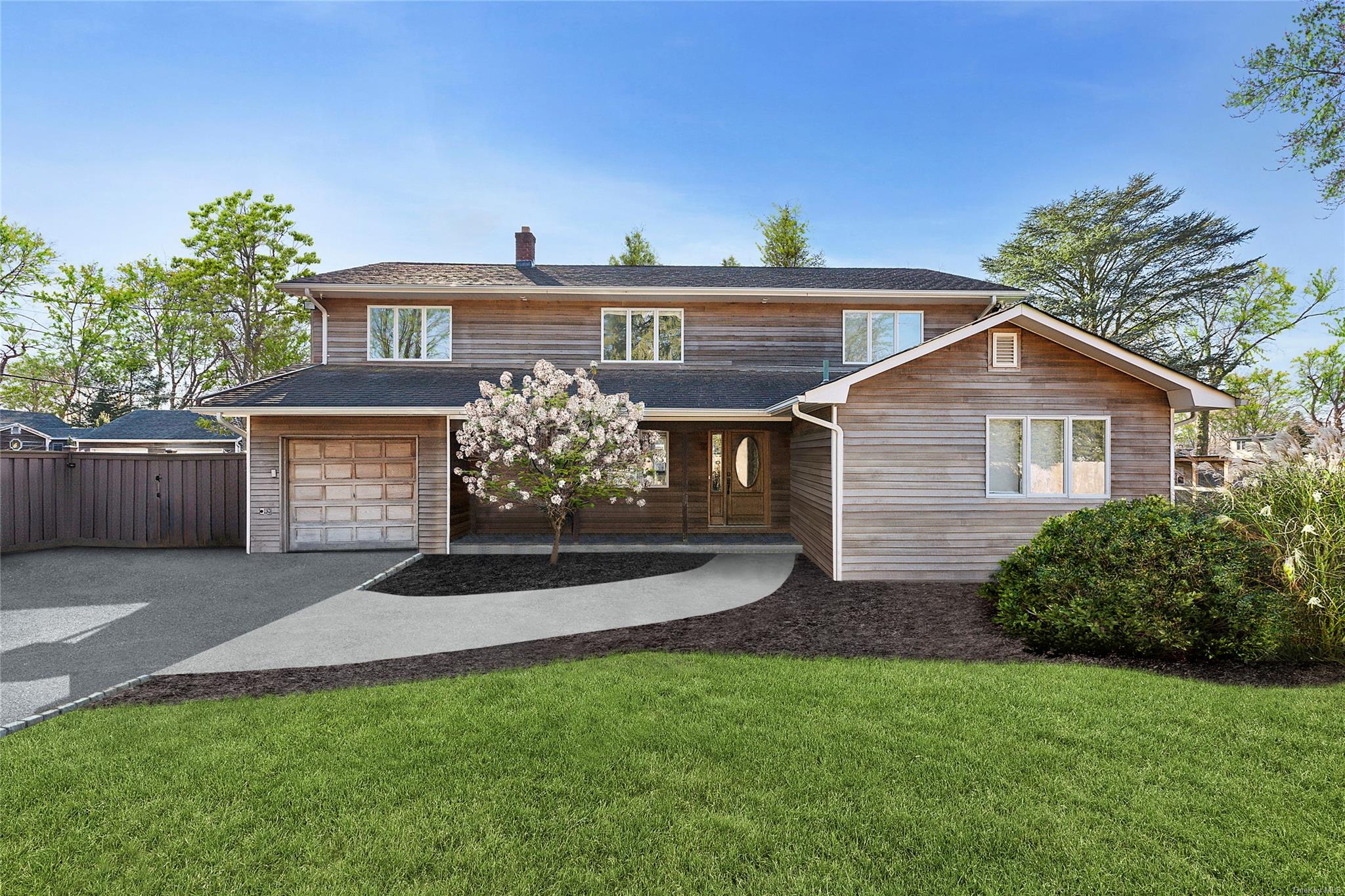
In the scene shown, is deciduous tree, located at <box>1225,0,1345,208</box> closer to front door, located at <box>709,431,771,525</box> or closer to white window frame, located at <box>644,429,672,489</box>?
front door, located at <box>709,431,771,525</box>

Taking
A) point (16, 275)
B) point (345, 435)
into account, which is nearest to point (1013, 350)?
point (345, 435)

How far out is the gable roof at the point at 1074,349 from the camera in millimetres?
7953

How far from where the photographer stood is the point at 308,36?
11.1 m

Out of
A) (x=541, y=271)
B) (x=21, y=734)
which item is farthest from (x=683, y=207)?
(x=21, y=734)

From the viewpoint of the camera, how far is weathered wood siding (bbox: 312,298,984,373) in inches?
489

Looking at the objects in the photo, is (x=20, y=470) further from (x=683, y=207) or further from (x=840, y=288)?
(x=683, y=207)

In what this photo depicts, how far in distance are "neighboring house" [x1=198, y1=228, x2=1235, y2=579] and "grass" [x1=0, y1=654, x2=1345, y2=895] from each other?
4189 millimetres

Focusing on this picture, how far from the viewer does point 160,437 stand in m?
22.6

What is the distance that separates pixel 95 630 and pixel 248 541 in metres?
4.65

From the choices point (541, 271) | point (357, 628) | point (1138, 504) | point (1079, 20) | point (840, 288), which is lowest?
point (357, 628)

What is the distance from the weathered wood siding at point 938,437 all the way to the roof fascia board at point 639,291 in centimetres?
415

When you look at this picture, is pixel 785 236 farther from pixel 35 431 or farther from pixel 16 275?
pixel 35 431

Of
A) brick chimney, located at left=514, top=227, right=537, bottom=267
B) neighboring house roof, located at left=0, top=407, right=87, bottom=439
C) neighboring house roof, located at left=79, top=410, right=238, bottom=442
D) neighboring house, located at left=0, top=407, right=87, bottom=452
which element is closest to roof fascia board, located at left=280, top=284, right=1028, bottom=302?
brick chimney, located at left=514, top=227, right=537, bottom=267

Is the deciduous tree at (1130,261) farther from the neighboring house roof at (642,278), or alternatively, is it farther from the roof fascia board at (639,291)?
the roof fascia board at (639,291)
